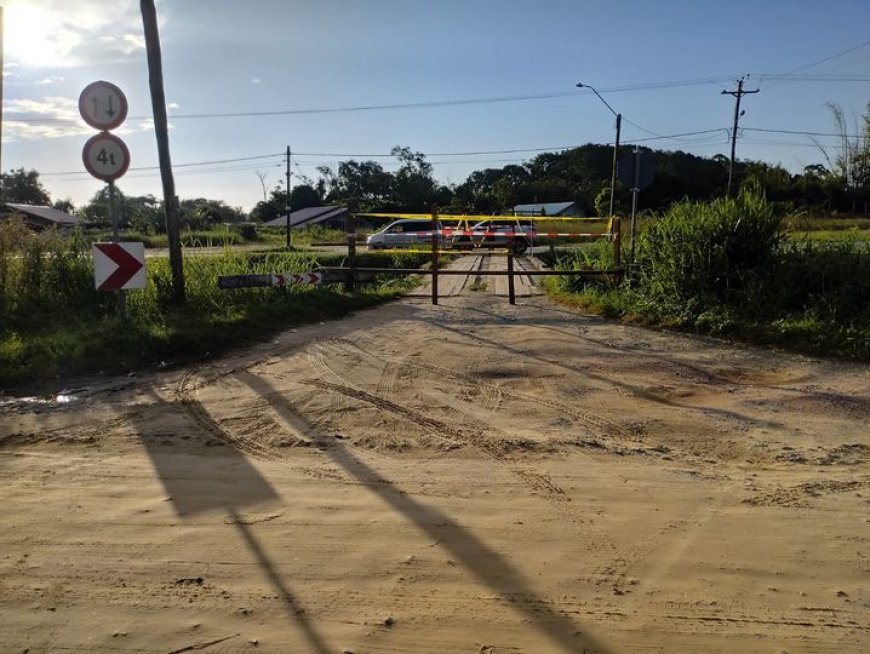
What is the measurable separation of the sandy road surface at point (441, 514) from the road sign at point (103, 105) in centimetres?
356

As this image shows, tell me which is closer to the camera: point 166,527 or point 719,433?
point 166,527

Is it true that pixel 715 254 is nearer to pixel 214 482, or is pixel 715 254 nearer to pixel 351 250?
pixel 351 250

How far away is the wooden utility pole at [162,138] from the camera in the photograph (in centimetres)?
976

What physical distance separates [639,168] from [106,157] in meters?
8.98

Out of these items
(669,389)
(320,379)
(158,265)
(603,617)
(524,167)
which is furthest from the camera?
(524,167)

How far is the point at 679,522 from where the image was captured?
3570 millimetres

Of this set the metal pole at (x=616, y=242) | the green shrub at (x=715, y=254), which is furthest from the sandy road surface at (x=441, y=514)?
the metal pole at (x=616, y=242)

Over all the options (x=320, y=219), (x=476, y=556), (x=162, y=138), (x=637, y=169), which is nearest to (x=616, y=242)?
(x=637, y=169)

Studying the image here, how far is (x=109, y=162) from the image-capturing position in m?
8.29

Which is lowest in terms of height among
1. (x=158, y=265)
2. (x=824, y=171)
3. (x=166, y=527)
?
(x=166, y=527)

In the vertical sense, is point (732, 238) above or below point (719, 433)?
above

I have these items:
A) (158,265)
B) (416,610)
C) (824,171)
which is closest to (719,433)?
(416,610)

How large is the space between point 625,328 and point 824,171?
68.0m

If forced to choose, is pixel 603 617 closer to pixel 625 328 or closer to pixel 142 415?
pixel 142 415
